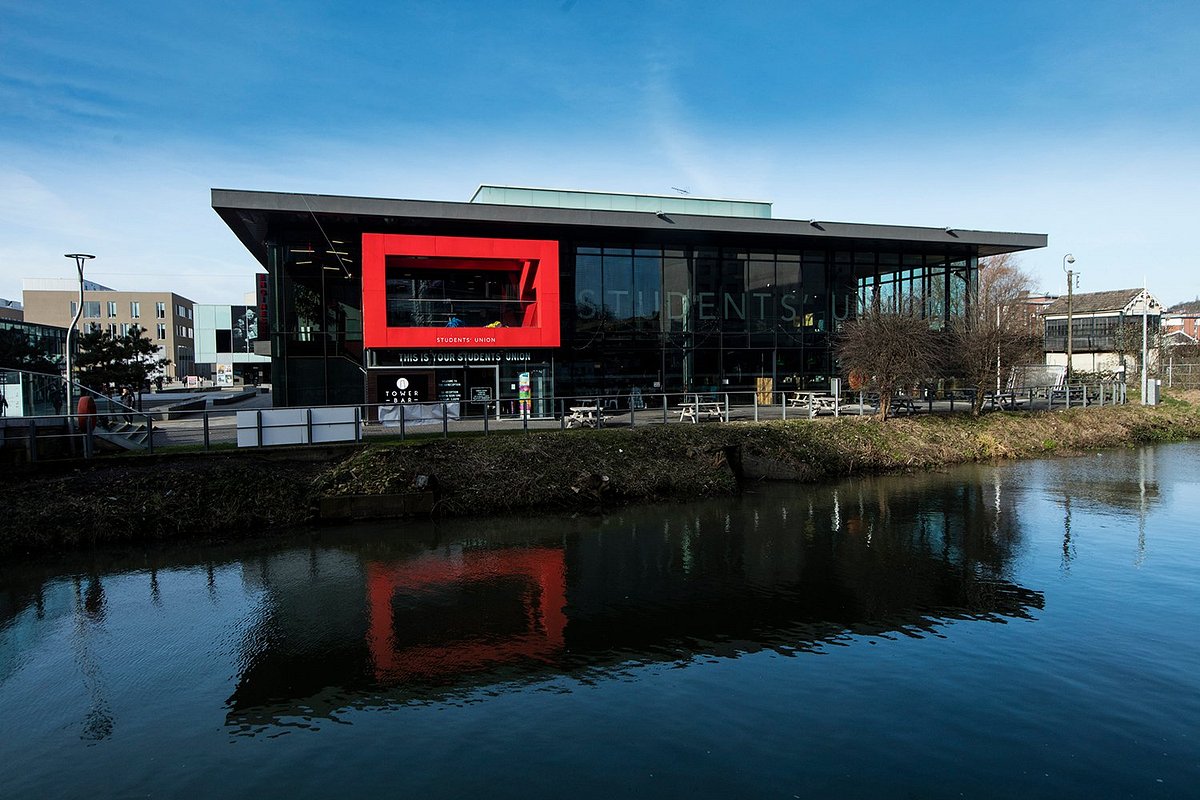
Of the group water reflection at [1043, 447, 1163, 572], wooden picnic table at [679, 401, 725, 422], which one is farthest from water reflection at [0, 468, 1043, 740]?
wooden picnic table at [679, 401, 725, 422]

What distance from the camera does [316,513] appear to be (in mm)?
15023

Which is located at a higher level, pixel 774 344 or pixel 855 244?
pixel 855 244

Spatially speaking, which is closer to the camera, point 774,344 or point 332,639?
point 332,639

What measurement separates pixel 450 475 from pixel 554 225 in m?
12.7

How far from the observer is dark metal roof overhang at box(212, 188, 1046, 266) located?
2348 centimetres

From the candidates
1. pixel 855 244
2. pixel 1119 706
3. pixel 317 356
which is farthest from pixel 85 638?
pixel 855 244

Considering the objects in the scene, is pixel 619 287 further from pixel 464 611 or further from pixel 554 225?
pixel 464 611

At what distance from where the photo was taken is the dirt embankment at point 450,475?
13758mm

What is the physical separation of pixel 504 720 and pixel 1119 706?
18.6 ft

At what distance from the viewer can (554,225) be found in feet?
85.3

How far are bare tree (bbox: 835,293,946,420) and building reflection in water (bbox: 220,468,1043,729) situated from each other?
7692 mm

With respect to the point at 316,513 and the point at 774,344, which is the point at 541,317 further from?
the point at 316,513

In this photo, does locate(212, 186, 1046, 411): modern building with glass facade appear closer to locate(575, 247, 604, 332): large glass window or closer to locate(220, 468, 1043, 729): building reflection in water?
locate(575, 247, 604, 332): large glass window

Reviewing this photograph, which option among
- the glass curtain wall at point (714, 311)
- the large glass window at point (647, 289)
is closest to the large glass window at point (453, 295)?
the glass curtain wall at point (714, 311)
